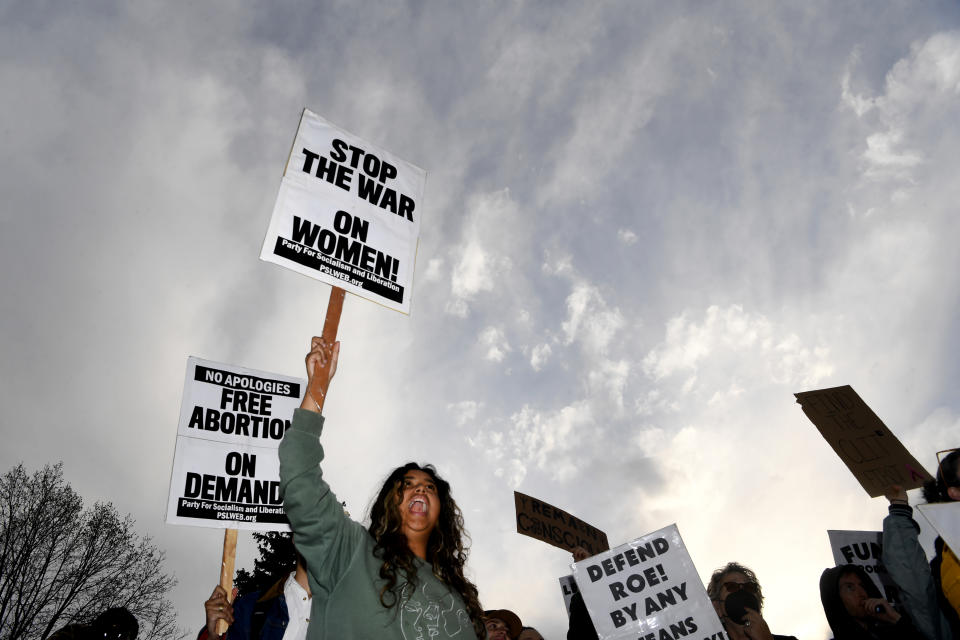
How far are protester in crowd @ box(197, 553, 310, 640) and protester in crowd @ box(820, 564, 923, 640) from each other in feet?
14.6

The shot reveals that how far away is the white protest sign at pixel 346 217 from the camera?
10.7 feet

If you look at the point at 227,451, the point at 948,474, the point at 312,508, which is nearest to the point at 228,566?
the point at 227,451

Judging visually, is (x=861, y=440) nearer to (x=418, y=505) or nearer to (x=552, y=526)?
(x=552, y=526)

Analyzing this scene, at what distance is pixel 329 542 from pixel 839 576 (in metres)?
Answer: 4.89

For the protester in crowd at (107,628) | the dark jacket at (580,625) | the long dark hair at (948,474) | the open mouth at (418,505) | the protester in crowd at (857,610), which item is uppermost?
the long dark hair at (948,474)

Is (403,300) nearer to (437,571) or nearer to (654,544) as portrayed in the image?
(437,571)

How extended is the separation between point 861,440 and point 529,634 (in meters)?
4.00

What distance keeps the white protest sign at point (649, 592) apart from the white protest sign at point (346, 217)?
3872 mm

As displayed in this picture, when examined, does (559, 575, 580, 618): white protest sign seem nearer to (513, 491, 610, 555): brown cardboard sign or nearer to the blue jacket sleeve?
(513, 491, 610, 555): brown cardboard sign

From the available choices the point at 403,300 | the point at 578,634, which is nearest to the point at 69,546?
the point at 578,634

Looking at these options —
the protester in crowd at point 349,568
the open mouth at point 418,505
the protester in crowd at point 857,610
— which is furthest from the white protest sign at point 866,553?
the open mouth at point 418,505

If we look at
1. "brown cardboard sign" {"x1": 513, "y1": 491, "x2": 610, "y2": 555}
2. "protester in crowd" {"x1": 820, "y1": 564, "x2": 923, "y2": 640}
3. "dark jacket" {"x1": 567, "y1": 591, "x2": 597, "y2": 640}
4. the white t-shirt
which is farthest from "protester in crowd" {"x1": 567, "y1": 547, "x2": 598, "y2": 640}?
the white t-shirt

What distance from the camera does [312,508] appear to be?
188 cm

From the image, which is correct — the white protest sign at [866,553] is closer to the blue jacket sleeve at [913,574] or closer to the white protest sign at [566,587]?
the blue jacket sleeve at [913,574]
